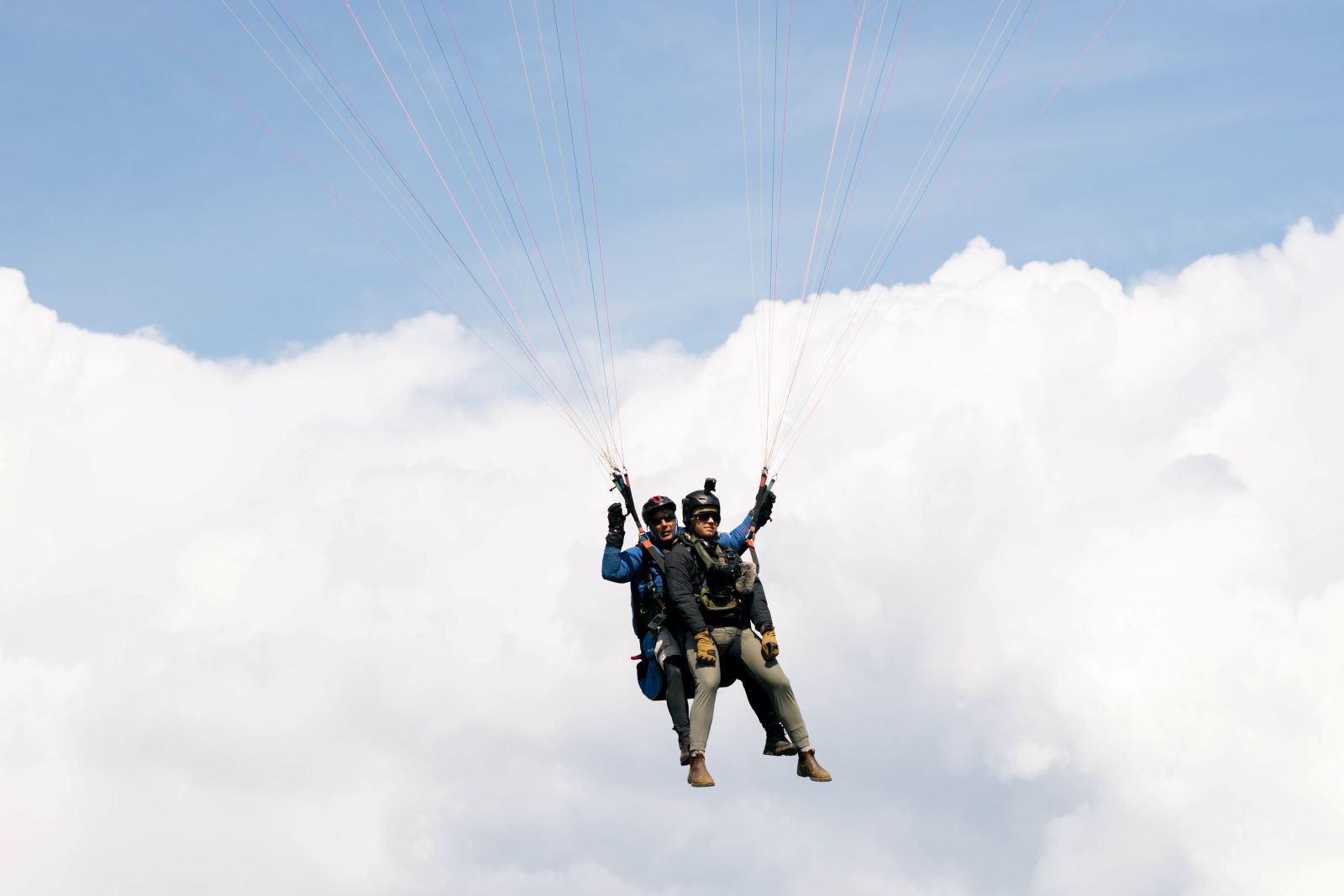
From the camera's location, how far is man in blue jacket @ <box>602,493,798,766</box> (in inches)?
640

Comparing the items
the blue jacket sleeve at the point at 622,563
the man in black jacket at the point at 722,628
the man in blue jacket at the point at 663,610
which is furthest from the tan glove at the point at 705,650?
the blue jacket sleeve at the point at 622,563

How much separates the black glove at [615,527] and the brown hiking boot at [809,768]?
3118 mm

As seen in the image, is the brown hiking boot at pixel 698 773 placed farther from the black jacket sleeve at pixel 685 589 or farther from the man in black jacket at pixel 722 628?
the black jacket sleeve at pixel 685 589

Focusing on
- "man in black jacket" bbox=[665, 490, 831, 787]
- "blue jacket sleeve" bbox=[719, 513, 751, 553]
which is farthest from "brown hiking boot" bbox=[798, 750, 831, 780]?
"blue jacket sleeve" bbox=[719, 513, 751, 553]

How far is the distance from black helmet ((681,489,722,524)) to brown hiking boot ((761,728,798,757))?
259 cm

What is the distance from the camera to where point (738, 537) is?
1703cm

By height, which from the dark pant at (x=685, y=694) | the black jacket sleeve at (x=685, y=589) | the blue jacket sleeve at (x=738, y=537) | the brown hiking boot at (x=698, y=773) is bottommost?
the brown hiking boot at (x=698, y=773)

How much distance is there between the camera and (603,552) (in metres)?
16.3

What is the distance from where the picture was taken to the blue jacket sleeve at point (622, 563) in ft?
53.9

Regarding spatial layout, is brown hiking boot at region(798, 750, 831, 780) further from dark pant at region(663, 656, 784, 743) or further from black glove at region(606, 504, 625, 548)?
black glove at region(606, 504, 625, 548)

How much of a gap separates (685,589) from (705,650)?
718 mm

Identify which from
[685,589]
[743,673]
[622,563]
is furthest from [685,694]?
[622,563]

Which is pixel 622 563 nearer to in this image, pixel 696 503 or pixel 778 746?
pixel 696 503

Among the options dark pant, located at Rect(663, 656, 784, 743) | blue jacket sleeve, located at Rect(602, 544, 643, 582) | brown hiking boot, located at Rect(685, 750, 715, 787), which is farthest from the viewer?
blue jacket sleeve, located at Rect(602, 544, 643, 582)
